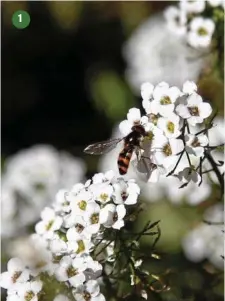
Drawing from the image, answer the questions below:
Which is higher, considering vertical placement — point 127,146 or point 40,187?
point 127,146

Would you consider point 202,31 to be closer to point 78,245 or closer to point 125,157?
point 125,157

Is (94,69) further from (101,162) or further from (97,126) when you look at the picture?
(101,162)

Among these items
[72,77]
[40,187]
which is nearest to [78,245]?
[40,187]

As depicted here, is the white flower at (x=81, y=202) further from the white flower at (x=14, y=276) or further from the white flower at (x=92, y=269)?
the white flower at (x=14, y=276)

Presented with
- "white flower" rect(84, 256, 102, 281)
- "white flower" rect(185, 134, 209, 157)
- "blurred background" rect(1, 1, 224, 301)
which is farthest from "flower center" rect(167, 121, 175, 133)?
"blurred background" rect(1, 1, 224, 301)

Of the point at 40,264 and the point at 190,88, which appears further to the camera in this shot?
the point at 40,264

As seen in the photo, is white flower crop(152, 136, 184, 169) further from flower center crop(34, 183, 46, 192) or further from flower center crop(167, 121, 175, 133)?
flower center crop(34, 183, 46, 192)

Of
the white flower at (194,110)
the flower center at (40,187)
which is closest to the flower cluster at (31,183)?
the flower center at (40,187)
